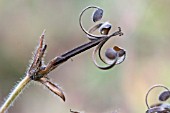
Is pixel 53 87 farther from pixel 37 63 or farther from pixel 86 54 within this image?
pixel 86 54

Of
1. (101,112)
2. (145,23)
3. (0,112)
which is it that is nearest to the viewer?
(0,112)

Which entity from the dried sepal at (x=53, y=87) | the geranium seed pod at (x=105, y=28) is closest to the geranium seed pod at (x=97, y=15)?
the geranium seed pod at (x=105, y=28)

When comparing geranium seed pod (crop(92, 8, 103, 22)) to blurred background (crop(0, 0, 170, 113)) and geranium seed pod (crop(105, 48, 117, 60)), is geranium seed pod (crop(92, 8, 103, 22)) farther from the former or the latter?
blurred background (crop(0, 0, 170, 113))

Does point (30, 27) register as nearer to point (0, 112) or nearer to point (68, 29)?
A: point (68, 29)

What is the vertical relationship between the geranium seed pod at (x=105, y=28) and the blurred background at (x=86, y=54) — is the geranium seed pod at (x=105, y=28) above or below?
below

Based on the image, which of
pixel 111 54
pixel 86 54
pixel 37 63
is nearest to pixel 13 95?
pixel 37 63

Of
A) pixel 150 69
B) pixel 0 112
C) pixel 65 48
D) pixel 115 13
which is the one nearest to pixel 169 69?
pixel 150 69

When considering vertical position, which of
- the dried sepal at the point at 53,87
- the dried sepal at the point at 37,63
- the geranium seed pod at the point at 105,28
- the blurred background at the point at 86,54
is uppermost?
the blurred background at the point at 86,54

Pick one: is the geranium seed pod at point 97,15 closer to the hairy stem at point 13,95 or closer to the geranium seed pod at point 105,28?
the geranium seed pod at point 105,28

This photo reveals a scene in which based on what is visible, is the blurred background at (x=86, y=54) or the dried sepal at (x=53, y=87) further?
the blurred background at (x=86, y=54)
